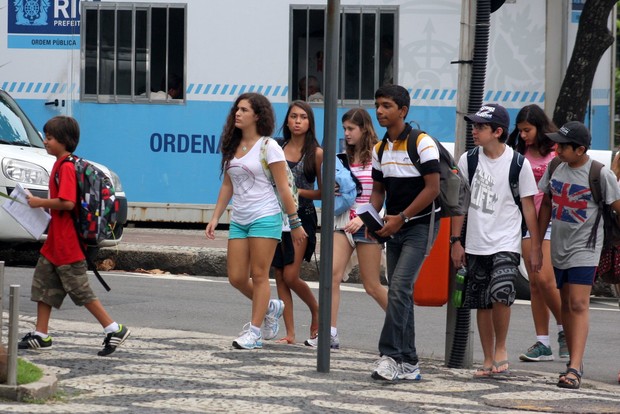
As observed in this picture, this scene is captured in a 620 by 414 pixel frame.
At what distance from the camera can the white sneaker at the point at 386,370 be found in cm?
777

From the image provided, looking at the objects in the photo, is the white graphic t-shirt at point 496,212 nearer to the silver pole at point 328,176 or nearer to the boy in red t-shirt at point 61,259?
the silver pole at point 328,176

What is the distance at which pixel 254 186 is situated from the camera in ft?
29.1

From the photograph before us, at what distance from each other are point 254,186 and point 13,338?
9.05 feet

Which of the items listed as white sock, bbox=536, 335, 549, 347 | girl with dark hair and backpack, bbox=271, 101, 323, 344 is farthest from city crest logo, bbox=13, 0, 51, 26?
white sock, bbox=536, 335, 549, 347

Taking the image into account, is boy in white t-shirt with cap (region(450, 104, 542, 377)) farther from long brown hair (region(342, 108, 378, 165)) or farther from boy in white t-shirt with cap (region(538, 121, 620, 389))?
long brown hair (region(342, 108, 378, 165))

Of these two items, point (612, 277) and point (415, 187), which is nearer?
point (415, 187)

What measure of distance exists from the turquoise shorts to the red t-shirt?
112 centimetres

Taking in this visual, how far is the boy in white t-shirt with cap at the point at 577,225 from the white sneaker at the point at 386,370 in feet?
3.53

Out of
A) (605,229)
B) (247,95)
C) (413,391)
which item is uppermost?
(247,95)

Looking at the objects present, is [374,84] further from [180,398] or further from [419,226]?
[180,398]

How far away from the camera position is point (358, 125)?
373 inches

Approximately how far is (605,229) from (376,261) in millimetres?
1639

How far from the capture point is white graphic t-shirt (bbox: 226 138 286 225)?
28.9 feet

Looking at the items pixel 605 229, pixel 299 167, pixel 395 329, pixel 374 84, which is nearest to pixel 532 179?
pixel 605 229
